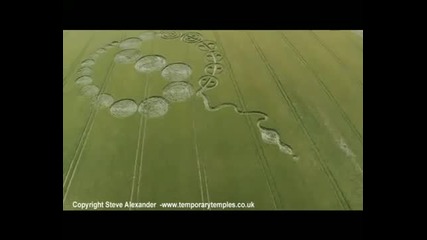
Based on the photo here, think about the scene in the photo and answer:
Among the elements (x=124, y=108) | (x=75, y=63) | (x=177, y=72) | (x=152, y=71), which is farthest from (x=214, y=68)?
(x=75, y=63)

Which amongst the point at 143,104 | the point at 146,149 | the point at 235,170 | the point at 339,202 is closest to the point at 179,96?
the point at 143,104

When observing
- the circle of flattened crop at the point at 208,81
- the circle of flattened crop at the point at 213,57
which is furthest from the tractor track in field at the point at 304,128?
the circle of flattened crop at the point at 208,81

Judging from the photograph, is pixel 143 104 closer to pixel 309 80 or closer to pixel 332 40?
pixel 309 80

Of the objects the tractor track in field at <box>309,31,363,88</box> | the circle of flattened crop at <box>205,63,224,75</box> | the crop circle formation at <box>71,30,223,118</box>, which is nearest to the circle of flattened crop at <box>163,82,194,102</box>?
the crop circle formation at <box>71,30,223,118</box>

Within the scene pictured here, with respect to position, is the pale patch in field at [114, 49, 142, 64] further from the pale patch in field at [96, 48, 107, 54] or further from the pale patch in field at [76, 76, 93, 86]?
the pale patch in field at [76, 76, 93, 86]

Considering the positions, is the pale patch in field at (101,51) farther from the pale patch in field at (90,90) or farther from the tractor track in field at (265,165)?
the tractor track in field at (265,165)

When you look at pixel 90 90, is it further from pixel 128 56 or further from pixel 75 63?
pixel 128 56
